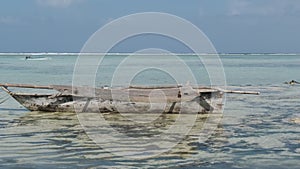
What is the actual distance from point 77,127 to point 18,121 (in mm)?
1965

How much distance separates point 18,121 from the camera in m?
12.5

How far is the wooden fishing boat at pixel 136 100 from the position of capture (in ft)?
44.6

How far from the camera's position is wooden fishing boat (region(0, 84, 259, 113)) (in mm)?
13597

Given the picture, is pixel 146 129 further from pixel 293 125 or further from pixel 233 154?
pixel 293 125

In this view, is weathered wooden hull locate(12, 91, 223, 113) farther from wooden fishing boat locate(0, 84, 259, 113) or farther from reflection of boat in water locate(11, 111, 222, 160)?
reflection of boat in water locate(11, 111, 222, 160)

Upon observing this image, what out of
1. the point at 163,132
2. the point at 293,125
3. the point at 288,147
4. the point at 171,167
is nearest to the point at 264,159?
the point at 288,147

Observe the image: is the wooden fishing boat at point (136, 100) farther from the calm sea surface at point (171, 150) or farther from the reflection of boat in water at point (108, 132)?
the calm sea surface at point (171, 150)

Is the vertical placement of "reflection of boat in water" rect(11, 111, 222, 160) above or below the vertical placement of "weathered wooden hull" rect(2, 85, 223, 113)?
below

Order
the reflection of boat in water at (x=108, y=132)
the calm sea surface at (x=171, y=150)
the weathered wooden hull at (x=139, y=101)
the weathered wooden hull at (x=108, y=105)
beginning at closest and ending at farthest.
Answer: the calm sea surface at (x=171, y=150)
the reflection of boat in water at (x=108, y=132)
the weathered wooden hull at (x=139, y=101)
the weathered wooden hull at (x=108, y=105)

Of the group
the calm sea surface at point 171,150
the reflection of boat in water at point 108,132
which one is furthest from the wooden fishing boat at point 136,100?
the calm sea surface at point 171,150

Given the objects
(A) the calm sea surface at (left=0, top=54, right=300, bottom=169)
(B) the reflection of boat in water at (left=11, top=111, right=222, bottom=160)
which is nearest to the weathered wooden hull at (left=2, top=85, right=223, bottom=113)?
(B) the reflection of boat in water at (left=11, top=111, right=222, bottom=160)

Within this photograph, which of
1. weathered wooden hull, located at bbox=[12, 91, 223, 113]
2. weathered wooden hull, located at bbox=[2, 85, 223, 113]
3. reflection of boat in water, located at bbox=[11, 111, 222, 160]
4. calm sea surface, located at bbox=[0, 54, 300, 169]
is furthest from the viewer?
weathered wooden hull, located at bbox=[12, 91, 223, 113]

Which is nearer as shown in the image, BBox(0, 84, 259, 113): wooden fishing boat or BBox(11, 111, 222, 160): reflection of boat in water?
BBox(11, 111, 222, 160): reflection of boat in water

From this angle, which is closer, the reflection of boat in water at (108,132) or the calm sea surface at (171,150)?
the calm sea surface at (171,150)
